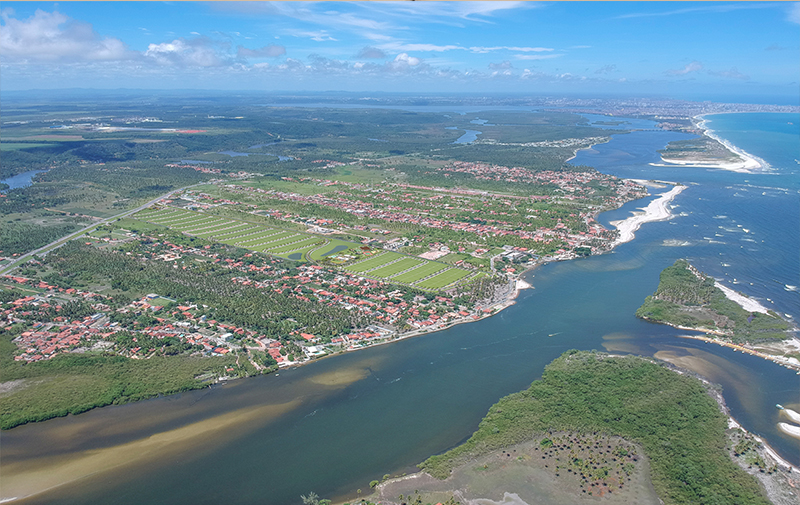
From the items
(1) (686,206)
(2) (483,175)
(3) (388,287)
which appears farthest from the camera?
(2) (483,175)

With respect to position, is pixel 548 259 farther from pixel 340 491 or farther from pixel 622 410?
pixel 340 491

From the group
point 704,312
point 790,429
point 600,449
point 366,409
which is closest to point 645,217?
point 704,312

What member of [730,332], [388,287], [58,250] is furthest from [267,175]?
[730,332]

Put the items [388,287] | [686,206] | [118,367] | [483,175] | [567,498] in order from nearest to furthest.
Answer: [567,498] < [118,367] < [388,287] < [686,206] < [483,175]

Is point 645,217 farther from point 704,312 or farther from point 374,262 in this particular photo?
point 374,262

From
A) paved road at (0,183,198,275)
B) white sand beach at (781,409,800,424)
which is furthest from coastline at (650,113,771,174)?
paved road at (0,183,198,275)

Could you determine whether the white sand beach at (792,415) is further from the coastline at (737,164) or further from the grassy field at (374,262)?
the coastline at (737,164)

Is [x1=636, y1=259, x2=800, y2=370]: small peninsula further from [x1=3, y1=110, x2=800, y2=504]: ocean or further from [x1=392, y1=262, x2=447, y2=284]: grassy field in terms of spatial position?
[x1=392, y1=262, x2=447, y2=284]: grassy field
